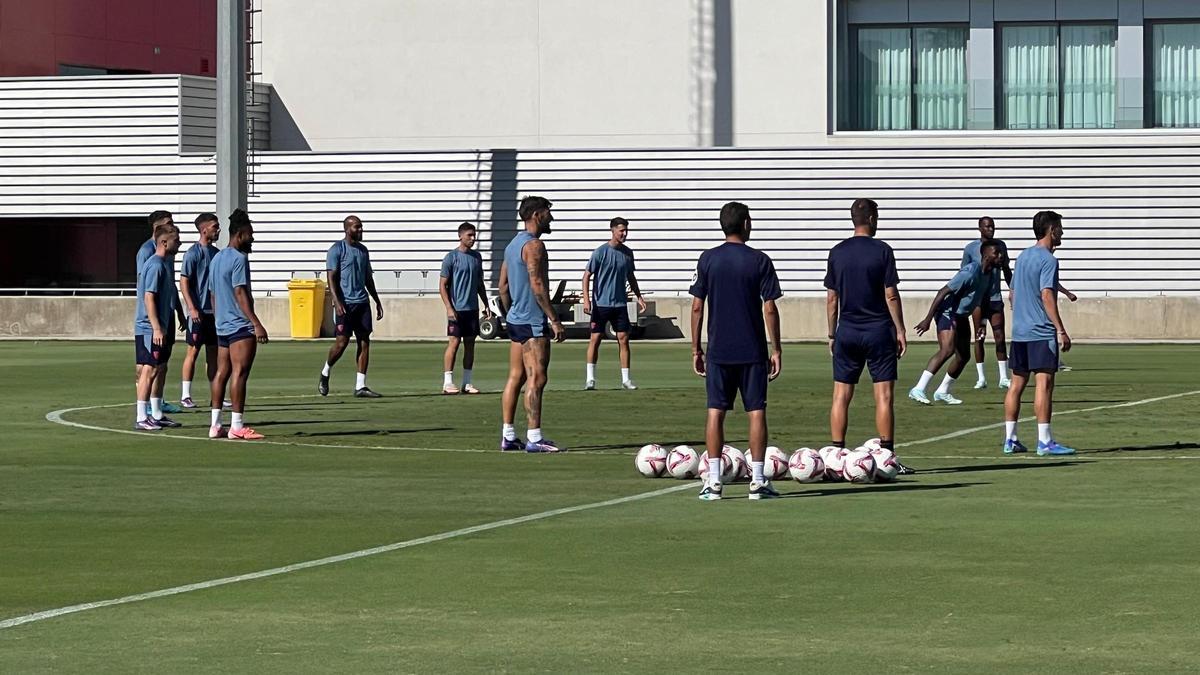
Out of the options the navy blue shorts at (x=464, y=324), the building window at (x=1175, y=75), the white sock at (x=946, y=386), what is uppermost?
the building window at (x=1175, y=75)

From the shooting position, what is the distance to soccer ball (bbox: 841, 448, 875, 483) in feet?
50.3

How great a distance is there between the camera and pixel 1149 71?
157 feet

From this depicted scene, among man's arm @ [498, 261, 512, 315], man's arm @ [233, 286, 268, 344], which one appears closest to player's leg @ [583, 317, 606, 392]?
man's arm @ [498, 261, 512, 315]

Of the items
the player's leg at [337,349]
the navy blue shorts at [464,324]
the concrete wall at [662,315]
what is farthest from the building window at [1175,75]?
the player's leg at [337,349]

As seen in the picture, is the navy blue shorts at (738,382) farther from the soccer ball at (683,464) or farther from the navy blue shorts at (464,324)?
the navy blue shorts at (464,324)

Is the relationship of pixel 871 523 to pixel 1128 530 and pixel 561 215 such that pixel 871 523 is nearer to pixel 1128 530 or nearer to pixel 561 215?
pixel 1128 530

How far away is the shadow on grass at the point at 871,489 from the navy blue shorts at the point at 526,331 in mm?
4061

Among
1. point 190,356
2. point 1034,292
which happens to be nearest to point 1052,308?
point 1034,292

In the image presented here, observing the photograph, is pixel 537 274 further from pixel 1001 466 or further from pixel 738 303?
pixel 738 303

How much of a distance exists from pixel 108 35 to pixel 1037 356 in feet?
143

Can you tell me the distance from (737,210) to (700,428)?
6.67m

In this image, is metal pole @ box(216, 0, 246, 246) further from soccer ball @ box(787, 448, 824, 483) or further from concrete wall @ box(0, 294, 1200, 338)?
soccer ball @ box(787, 448, 824, 483)

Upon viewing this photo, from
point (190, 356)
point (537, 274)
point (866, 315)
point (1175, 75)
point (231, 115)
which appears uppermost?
point (1175, 75)

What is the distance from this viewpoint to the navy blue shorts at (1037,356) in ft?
57.9
